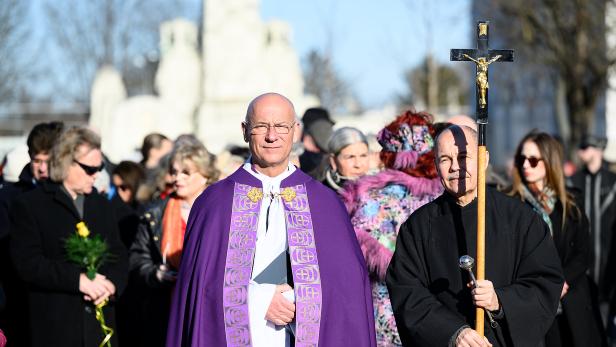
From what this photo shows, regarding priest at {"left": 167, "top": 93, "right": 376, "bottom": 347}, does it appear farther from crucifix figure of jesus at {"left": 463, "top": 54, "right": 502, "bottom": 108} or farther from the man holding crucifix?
crucifix figure of jesus at {"left": 463, "top": 54, "right": 502, "bottom": 108}

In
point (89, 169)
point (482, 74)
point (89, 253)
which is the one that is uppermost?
point (482, 74)

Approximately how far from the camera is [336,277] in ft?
18.6

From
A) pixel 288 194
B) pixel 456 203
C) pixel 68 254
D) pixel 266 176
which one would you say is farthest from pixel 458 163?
pixel 68 254

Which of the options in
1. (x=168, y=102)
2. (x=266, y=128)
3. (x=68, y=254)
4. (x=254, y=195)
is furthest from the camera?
(x=168, y=102)

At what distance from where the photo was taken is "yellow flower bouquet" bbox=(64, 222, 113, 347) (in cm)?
715

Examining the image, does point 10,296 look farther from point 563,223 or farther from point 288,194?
point 563,223

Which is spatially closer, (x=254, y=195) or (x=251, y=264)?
(x=251, y=264)

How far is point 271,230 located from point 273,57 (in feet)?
55.6

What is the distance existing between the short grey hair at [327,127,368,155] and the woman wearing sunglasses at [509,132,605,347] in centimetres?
117

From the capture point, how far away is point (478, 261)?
17.3ft

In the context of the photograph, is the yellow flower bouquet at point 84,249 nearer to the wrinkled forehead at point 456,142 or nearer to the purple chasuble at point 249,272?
the purple chasuble at point 249,272

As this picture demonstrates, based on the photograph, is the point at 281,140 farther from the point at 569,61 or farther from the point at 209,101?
the point at 569,61

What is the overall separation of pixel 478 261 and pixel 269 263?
111 centimetres

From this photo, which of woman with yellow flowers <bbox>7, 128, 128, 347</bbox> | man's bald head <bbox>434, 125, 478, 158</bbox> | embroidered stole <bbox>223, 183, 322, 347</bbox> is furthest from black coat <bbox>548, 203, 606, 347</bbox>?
woman with yellow flowers <bbox>7, 128, 128, 347</bbox>
